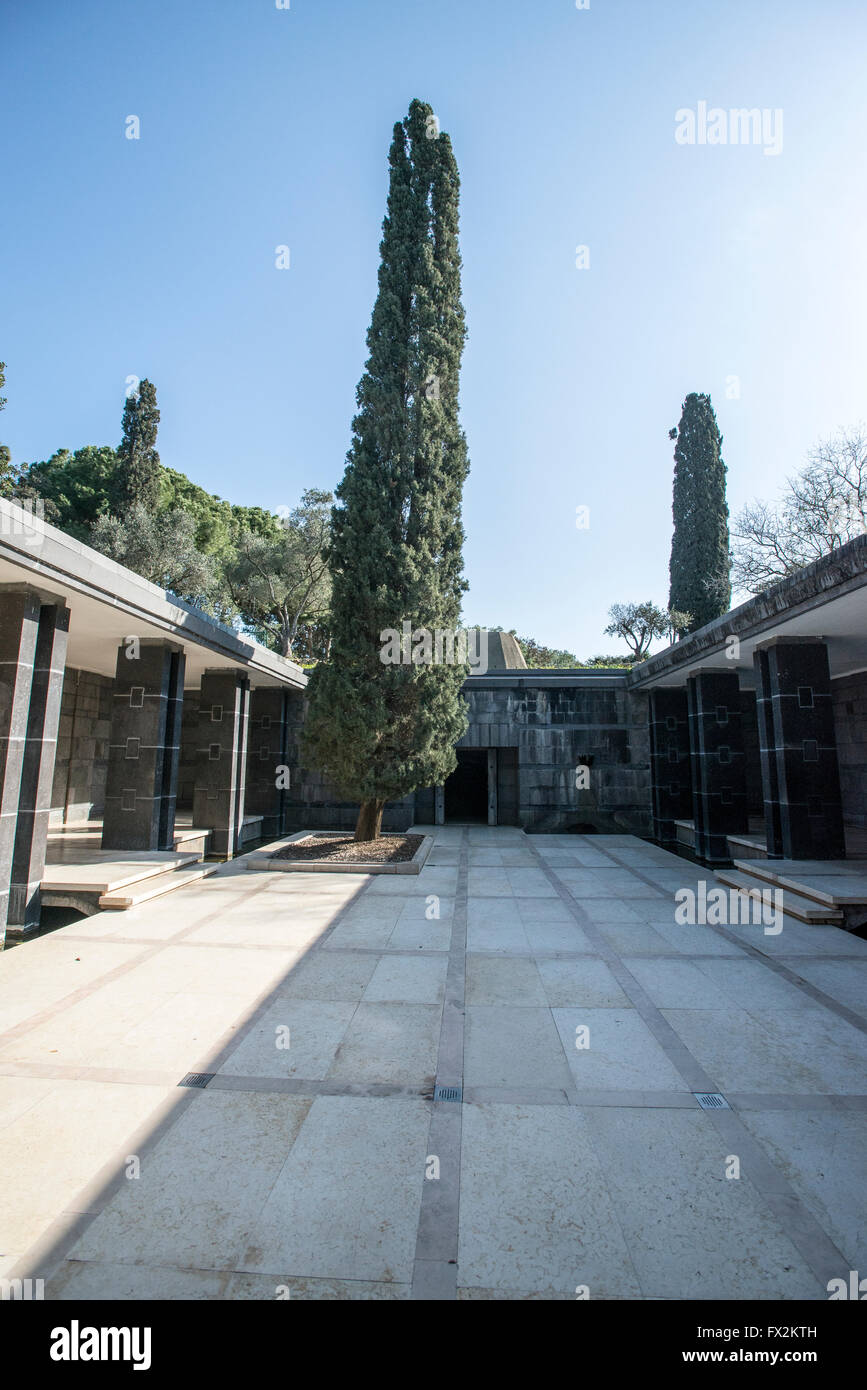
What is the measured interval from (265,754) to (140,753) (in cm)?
476

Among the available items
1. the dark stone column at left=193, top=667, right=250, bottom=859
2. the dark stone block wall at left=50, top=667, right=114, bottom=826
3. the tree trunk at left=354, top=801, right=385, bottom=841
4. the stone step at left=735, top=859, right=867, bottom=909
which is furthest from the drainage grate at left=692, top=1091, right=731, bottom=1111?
the dark stone block wall at left=50, top=667, right=114, bottom=826

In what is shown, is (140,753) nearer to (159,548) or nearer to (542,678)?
(542,678)

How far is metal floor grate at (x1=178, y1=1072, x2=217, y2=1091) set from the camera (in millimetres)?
3612

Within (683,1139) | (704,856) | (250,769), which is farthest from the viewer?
(250,769)

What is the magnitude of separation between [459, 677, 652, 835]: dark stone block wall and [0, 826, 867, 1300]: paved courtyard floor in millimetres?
A: 7923

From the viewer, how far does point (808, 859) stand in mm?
8852

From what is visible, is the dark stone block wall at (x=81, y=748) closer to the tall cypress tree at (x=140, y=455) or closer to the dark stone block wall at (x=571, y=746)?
the dark stone block wall at (x=571, y=746)

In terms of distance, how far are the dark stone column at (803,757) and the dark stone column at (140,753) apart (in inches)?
365

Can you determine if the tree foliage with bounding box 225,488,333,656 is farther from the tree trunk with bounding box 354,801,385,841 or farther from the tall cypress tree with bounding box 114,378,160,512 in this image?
the tree trunk with bounding box 354,801,385,841

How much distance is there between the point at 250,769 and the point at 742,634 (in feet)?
34.5

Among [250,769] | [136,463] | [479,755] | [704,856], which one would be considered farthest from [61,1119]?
[136,463]

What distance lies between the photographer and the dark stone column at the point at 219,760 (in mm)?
11570

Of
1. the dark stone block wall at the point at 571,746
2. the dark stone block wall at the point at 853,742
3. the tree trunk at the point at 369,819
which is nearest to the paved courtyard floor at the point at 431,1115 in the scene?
the tree trunk at the point at 369,819

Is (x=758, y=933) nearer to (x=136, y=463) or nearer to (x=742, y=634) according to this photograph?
(x=742, y=634)
